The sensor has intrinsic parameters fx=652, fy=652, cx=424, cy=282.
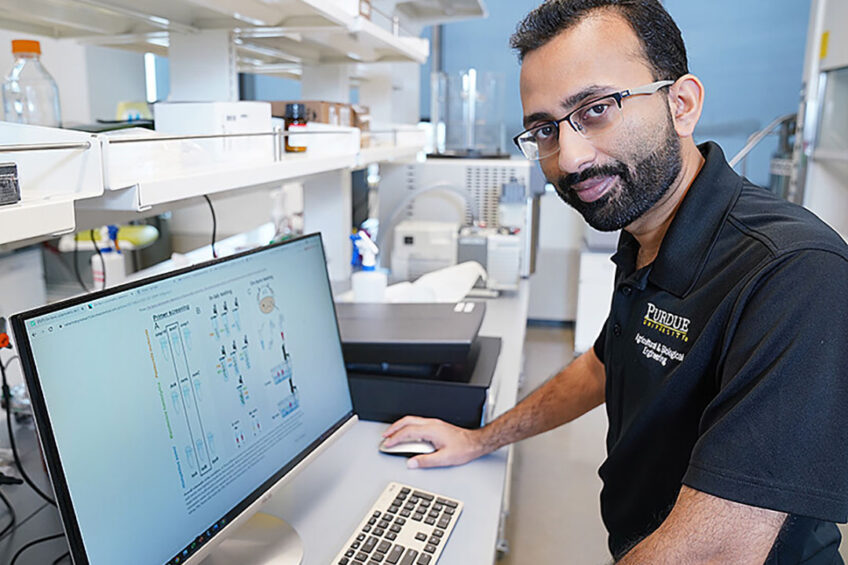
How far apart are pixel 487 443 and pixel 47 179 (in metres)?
0.83

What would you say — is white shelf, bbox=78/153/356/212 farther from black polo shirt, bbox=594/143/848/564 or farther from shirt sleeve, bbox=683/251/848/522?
shirt sleeve, bbox=683/251/848/522

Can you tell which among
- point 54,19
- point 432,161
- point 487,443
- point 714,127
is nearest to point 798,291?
point 487,443

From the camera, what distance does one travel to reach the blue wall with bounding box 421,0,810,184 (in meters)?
3.99

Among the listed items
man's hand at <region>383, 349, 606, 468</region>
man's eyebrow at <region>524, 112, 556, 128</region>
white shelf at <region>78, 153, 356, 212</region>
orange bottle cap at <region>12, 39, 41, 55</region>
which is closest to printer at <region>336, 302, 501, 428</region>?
man's hand at <region>383, 349, 606, 468</region>

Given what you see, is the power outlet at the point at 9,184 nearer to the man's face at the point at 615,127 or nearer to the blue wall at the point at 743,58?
the man's face at the point at 615,127

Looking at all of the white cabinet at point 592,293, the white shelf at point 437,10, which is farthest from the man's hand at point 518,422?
the white cabinet at point 592,293

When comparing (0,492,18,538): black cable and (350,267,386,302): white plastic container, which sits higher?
(350,267,386,302): white plastic container

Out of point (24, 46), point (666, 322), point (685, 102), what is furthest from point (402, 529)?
point (24, 46)

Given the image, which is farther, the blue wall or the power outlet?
the blue wall

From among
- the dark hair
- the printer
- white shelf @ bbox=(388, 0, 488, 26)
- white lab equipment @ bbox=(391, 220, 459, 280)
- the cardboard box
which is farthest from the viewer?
white shelf @ bbox=(388, 0, 488, 26)

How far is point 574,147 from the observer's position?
98 centimetres

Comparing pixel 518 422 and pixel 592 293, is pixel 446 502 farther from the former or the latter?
Answer: pixel 592 293

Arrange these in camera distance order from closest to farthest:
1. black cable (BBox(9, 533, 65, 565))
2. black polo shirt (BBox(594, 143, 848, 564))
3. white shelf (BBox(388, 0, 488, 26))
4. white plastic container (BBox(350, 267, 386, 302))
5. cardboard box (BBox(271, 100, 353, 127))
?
black polo shirt (BBox(594, 143, 848, 564)), black cable (BBox(9, 533, 65, 565)), cardboard box (BBox(271, 100, 353, 127)), white plastic container (BBox(350, 267, 386, 302)), white shelf (BBox(388, 0, 488, 26))

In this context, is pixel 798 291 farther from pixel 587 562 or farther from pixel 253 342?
pixel 587 562
